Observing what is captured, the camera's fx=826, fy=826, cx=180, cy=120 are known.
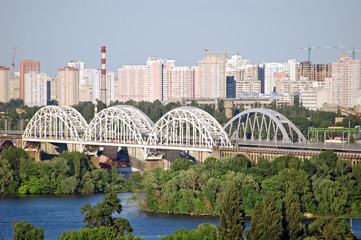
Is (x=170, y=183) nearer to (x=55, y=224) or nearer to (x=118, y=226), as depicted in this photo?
(x=55, y=224)

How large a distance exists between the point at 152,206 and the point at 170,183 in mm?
1276

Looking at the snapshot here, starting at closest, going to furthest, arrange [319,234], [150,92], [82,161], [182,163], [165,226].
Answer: [319,234] → [165,226] → [182,163] → [82,161] → [150,92]

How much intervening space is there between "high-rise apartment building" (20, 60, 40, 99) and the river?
84953mm

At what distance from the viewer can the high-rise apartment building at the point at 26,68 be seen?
124 metres

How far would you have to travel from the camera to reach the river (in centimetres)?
3128

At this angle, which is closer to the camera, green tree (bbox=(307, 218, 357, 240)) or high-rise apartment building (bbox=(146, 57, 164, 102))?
green tree (bbox=(307, 218, 357, 240))

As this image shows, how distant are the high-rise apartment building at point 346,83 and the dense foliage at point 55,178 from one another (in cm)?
4987

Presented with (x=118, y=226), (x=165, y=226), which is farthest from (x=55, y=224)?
(x=118, y=226)

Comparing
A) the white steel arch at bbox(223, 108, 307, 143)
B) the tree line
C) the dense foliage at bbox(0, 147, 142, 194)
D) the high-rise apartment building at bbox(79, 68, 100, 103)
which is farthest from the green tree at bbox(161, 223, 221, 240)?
the high-rise apartment building at bbox(79, 68, 100, 103)

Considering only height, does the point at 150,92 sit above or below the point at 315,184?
above

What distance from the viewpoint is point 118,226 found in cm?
2566

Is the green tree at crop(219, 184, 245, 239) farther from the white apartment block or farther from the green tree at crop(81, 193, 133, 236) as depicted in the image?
the white apartment block

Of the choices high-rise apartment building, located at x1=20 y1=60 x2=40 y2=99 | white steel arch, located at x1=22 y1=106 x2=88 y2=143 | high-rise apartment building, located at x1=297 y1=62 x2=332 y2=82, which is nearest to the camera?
white steel arch, located at x1=22 y1=106 x2=88 y2=143

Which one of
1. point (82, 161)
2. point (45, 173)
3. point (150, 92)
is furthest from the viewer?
point (150, 92)
